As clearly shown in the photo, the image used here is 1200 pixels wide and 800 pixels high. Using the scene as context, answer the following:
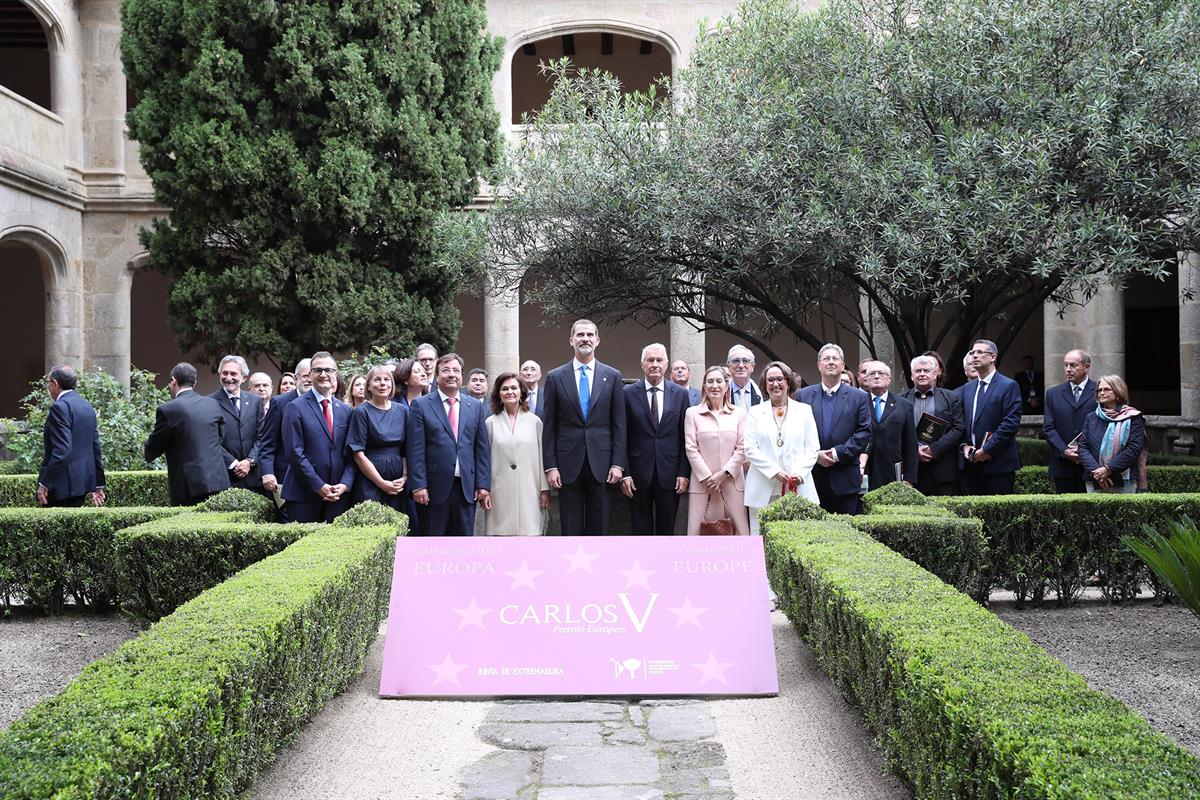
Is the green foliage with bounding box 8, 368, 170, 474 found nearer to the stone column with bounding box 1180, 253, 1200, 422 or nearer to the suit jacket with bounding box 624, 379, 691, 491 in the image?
the suit jacket with bounding box 624, 379, 691, 491

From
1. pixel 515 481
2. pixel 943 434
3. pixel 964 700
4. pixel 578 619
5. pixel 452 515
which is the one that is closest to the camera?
pixel 964 700

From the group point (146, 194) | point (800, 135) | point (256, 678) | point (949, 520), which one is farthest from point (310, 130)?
point (256, 678)

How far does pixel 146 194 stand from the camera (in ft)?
63.4

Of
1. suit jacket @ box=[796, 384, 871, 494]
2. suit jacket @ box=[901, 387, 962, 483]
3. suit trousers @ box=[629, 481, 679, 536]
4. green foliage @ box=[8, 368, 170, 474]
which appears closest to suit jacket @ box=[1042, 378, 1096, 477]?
suit jacket @ box=[901, 387, 962, 483]

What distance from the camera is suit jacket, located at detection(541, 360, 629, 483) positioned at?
8.48 metres

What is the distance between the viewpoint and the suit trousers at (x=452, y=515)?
838 cm

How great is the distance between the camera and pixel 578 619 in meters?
5.61

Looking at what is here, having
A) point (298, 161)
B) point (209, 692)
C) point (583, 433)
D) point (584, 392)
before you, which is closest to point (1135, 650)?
point (583, 433)

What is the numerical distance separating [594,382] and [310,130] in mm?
8742

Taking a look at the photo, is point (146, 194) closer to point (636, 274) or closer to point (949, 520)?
point (636, 274)

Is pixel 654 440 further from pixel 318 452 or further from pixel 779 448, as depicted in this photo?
pixel 318 452

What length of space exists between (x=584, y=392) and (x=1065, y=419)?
423 cm

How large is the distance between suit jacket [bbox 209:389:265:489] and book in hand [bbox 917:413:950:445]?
546 centimetres

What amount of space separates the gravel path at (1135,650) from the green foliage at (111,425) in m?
9.87
